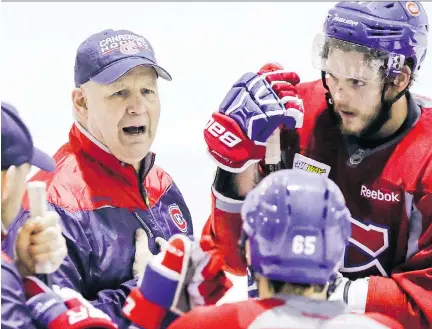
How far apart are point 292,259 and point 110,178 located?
3.30ft

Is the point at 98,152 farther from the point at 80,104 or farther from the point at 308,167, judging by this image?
the point at 308,167

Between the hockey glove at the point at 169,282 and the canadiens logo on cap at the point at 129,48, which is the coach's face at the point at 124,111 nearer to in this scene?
the canadiens logo on cap at the point at 129,48

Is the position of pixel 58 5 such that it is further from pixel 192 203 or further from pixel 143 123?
pixel 143 123

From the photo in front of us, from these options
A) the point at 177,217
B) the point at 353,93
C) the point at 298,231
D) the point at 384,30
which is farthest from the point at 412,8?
the point at 298,231

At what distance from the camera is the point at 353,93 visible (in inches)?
119

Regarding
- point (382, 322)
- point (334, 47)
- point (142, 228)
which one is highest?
point (334, 47)

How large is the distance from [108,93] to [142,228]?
41 cm

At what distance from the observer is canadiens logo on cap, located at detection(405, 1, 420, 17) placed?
3.00 m

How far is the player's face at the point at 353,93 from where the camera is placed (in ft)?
9.81

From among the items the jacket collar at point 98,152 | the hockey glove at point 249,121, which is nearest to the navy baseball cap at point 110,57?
the jacket collar at point 98,152

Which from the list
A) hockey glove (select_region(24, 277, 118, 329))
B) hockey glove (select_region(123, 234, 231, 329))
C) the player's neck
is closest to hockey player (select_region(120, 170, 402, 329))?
hockey glove (select_region(123, 234, 231, 329))

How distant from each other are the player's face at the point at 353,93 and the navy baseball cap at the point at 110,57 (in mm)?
521

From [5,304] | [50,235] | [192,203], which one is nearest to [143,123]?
[50,235]

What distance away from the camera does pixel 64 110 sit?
5.11m
